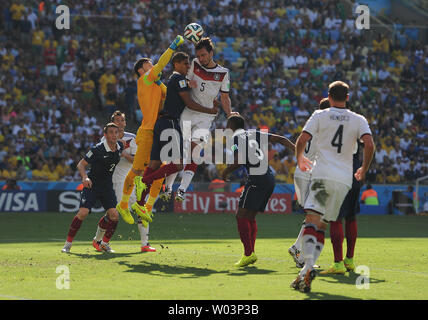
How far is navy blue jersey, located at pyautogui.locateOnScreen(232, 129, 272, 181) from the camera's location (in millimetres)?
11344

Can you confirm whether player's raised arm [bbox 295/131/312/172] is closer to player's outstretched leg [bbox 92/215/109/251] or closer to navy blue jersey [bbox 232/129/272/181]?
navy blue jersey [bbox 232/129/272/181]

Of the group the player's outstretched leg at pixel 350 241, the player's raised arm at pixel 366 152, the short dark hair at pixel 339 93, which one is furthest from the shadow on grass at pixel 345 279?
the short dark hair at pixel 339 93

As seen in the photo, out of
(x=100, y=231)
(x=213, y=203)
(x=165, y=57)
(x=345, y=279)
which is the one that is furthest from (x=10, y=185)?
(x=345, y=279)

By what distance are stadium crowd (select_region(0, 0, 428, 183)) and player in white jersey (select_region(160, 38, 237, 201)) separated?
1478cm

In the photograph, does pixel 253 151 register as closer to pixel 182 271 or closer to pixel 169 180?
pixel 182 271

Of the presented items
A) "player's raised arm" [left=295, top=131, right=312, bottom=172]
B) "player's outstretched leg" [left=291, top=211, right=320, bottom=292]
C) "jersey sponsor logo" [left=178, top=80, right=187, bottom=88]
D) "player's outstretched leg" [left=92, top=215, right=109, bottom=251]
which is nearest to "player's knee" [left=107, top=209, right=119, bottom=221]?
"player's outstretched leg" [left=92, top=215, right=109, bottom=251]

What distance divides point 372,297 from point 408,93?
29937 mm

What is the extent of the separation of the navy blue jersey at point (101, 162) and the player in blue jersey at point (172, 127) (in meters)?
0.78

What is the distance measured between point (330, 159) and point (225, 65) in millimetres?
26166

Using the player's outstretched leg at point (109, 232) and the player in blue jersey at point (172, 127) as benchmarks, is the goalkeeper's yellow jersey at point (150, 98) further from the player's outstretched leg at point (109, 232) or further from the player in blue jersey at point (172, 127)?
the player's outstretched leg at point (109, 232)

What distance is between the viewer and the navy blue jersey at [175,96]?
1292 centimetres

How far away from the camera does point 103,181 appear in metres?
13.8

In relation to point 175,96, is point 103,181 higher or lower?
lower
